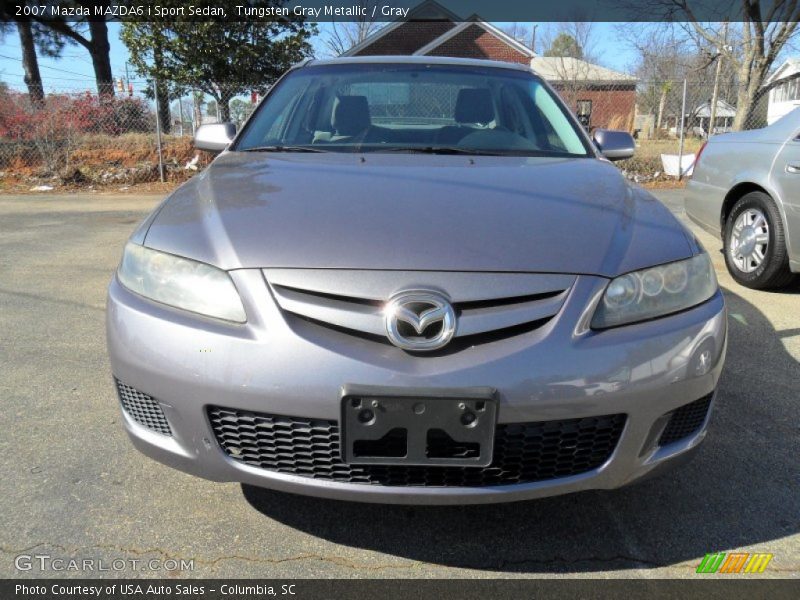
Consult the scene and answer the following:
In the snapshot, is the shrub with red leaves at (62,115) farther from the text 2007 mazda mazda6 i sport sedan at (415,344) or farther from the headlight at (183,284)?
the headlight at (183,284)

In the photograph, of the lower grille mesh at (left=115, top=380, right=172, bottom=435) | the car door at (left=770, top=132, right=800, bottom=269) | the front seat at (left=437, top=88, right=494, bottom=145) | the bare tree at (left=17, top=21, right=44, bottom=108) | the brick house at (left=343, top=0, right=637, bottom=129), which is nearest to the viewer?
the lower grille mesh at (left=115, top=380, right=172, bottom=435)

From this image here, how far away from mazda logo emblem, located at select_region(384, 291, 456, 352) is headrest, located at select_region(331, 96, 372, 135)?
1545mm

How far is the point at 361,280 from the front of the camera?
1.70 m

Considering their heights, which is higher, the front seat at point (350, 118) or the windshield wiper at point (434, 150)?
the front seat at point (350, 118)

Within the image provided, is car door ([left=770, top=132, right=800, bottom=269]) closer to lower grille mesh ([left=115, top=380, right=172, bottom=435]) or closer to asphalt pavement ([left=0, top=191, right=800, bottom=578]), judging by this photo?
asphalt pavement ([left=0, top=191, right=800, bottom=578])

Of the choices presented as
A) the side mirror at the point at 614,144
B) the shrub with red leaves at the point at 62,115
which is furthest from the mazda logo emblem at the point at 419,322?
the shrub with red leaves at the point at 62,115

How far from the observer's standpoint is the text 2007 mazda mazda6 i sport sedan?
1.63 meters

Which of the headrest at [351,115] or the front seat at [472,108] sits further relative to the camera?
the front seat at [472,108]

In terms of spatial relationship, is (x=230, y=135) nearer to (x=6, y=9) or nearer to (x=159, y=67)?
(x=159, y=67)

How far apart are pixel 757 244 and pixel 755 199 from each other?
333mm

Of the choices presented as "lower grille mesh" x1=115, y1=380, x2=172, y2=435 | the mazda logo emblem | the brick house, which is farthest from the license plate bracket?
the brick house

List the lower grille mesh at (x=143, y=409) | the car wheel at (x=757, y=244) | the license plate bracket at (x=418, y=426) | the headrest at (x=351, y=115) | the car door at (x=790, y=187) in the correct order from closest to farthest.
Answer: the license plate bracket at (x=418, y=426)
the lower grille mesh at (x=143, y=409)
the headrest at (x=351, y=115)
the car door at (x=790, y=187)
the car wheel at (x=757, y=244)

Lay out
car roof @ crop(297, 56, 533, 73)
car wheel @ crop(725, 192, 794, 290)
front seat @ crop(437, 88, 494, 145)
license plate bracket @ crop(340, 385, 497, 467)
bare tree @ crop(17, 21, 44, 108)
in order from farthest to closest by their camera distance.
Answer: bare tree @ crop(17, 21, 44, 108) → car wheel @ crop(725, 192, 794, 290) → car roof @ crop(297, 56, 533, 73) → front seat @ crop(437, 88, 494, 145) → license plate bracket @ crop(340, 385, 497, 467)

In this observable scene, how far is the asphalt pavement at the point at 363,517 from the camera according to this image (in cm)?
192
